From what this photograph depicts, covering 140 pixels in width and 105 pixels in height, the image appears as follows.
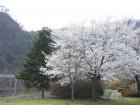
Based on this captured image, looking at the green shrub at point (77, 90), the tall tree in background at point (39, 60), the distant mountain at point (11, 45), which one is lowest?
the green shrub at point (77, 90)

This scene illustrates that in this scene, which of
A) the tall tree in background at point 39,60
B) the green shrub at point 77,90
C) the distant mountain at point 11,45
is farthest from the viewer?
the distant mountain at point 11,45

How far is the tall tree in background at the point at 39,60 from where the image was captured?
33656mm

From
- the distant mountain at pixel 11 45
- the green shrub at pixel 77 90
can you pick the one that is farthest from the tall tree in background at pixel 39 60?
the distant mountain at pixel 11 45

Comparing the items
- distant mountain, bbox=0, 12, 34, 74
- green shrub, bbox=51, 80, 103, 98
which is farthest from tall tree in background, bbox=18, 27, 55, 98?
distant mountain, bbox=0, 12, 34, 74

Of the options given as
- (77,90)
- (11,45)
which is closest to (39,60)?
Result: (77,90)

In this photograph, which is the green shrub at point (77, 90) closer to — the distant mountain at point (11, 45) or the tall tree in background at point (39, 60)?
the tall tree in background at point (39, 60)

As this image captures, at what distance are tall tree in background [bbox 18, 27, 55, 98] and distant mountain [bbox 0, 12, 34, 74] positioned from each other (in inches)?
1149

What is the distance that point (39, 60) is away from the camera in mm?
33938

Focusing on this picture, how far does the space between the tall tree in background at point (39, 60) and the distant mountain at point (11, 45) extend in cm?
2919

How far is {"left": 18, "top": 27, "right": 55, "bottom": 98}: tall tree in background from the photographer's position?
33.7 metres

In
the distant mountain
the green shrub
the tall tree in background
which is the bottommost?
the green shrub

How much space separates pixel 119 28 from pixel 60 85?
802 cm

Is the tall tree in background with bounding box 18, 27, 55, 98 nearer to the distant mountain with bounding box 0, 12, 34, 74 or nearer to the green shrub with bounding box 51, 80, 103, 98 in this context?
the green shrub with bounding box 51, 80, 103, 98

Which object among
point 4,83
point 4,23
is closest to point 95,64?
point 4,83
